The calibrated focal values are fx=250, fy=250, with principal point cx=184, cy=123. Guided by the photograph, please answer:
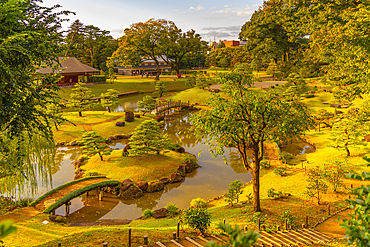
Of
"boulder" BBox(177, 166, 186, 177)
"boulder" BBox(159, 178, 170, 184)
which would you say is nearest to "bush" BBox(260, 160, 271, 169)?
"boulder" BBox(177, 166, 186, 177)

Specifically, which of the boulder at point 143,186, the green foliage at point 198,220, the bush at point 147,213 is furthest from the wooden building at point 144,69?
the green foliage at point 198,220

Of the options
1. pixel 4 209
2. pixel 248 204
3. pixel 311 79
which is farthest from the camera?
pixel 311 79

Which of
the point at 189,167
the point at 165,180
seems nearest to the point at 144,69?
the point at 189,167

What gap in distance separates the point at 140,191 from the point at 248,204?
714 centimetres

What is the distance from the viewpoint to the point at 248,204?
Answer: 45.3ft

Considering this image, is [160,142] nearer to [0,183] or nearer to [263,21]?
[0,183]

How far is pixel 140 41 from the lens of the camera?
59.9 metres

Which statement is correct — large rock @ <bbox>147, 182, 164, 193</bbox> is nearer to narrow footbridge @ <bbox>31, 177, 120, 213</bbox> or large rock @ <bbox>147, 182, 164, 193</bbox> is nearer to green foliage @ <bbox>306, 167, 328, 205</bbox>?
narrow footbridge @ <bbox>31, 177, 120, 213</bbox>

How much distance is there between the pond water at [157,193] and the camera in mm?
15227

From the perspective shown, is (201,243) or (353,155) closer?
(201,243)

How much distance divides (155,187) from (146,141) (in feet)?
15.8

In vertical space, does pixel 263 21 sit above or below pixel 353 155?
above

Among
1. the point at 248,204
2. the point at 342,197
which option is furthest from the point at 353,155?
the point at 248,204

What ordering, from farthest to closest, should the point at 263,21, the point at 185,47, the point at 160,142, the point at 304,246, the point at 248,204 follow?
the point at 185,47 < the point at 263,21 < the point at 160,142 < the point at 248,204 < the point at 304,246
